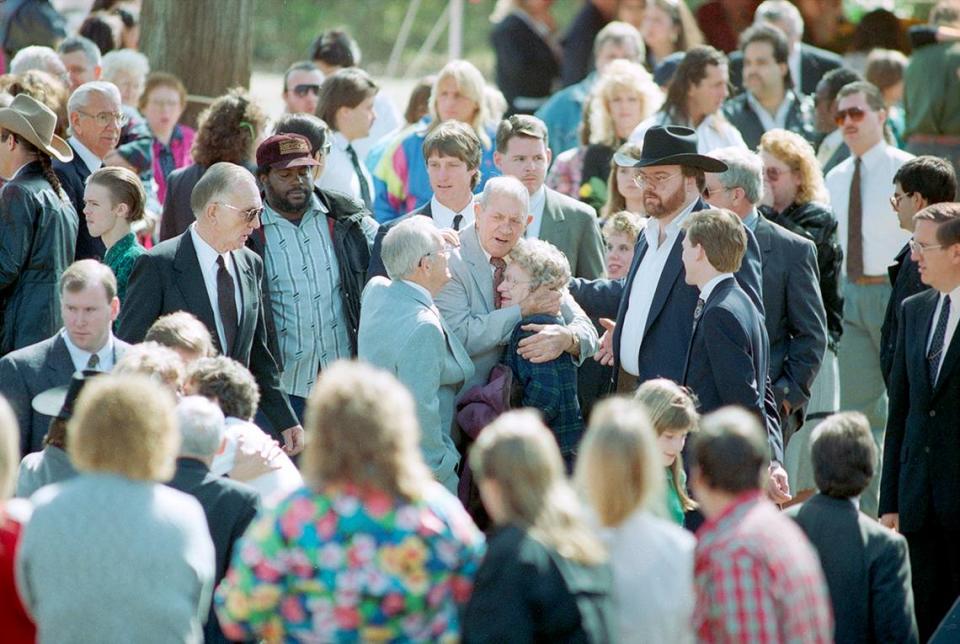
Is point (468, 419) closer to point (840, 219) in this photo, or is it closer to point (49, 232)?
point (49, 232)

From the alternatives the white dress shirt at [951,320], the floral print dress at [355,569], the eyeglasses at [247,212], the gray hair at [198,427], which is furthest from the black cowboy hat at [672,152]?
the floral print dress at [355,569]

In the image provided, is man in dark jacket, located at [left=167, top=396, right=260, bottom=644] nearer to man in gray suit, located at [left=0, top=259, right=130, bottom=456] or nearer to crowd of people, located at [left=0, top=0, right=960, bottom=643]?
crowd of people, located at [left=0, top=0, right=960, bottom=643]

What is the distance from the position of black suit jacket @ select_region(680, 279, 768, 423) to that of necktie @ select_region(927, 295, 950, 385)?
2.05ft

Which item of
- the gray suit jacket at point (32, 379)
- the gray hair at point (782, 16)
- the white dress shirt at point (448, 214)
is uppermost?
the gray hair at point (782, 16)

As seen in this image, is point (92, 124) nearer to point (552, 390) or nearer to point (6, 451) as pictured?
point (552, 390)

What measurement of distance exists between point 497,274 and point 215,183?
1188 millimetres

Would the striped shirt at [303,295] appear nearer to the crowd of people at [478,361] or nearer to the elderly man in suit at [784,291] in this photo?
the crowd of people at [478,361]

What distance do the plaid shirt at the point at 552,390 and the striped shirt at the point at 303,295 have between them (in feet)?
3.31

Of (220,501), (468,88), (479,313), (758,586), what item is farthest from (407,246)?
(468,88)

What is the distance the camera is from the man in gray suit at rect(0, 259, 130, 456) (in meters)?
5.39

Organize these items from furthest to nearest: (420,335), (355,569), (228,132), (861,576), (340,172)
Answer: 1. (340,172)
2. (228,132)
3. (420,335)
4. (861,576)
5. (355,569)

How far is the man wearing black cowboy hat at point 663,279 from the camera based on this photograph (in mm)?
6238

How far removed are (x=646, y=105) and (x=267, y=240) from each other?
10.9 feet

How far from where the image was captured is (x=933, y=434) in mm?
5910
